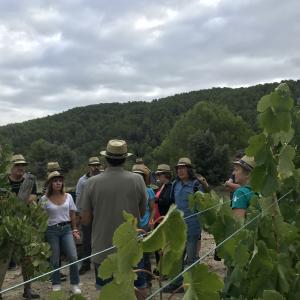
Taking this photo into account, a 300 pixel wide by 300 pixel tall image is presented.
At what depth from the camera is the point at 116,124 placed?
83.9 m

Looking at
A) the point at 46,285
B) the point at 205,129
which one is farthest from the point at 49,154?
the point at 46,285

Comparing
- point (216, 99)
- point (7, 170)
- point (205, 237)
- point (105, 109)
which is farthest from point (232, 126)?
point (7, 170)

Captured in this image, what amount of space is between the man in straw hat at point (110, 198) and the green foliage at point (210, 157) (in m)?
43.4

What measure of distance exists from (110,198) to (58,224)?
2.45 meters

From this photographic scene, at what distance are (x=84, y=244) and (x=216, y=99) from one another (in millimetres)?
84724

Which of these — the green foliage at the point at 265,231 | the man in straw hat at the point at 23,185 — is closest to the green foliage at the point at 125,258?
the green foliage at the point at 265,231

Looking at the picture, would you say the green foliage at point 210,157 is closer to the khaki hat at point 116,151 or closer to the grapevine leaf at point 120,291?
the khaki hat at point 116,151

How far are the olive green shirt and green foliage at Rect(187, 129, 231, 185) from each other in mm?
43449

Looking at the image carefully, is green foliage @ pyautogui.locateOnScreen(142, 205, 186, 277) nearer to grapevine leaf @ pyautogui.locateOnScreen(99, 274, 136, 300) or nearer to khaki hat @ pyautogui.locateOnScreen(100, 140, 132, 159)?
grapevine leaf @ pyautogui.locateOnScreen(99, 274, 136, 300)

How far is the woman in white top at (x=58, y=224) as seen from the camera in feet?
19.2

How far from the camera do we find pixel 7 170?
15.5 feet

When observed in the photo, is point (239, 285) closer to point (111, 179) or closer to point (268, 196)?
point (268, 196)

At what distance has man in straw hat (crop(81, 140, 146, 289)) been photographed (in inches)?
145

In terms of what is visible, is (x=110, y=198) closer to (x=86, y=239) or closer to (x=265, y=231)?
(x=265, y=231)
